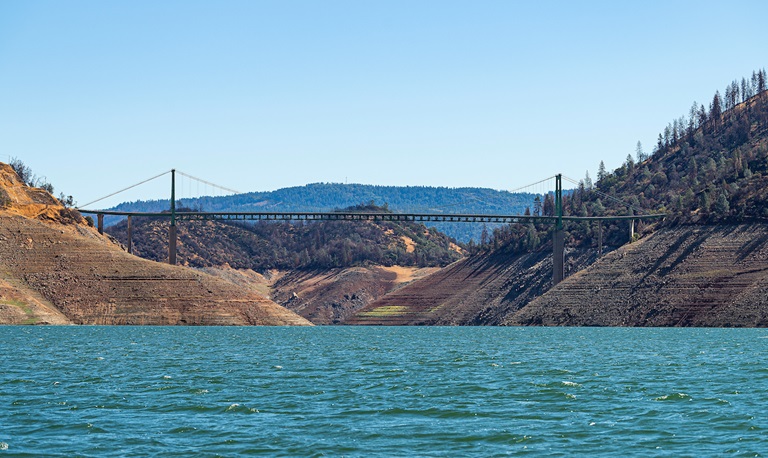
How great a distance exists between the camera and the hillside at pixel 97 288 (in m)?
151

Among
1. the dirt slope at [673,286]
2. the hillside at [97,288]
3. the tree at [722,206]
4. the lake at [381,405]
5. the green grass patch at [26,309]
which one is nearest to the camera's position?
the lake at [381,405]

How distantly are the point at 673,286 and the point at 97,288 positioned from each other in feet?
273

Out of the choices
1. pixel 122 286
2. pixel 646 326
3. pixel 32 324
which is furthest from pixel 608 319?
pixel 32 324

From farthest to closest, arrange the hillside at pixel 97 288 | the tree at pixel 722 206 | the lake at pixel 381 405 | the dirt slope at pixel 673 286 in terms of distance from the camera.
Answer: the tree at pixel 722 206 < the dirt slope at pixel 673 286 < the hillside at pixel 97 288 < the lake at pixel 381 405

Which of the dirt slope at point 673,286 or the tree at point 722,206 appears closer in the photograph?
the dirt slope at point 673,286

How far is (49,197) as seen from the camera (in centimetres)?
18700

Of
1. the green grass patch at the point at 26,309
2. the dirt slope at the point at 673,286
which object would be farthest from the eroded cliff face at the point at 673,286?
the green grass patch at the point at 26,309

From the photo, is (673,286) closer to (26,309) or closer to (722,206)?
(722,206)

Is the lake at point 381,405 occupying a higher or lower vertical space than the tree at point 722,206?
lower

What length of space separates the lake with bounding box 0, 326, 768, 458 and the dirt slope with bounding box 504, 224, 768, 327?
78649mm

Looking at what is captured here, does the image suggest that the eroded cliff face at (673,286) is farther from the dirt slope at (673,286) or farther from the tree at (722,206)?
the tree at (722,206)

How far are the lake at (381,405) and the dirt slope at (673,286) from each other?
78649 millimetres

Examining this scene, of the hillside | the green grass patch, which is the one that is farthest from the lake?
the hillside

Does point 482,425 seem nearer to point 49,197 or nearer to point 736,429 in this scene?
point 736,429
